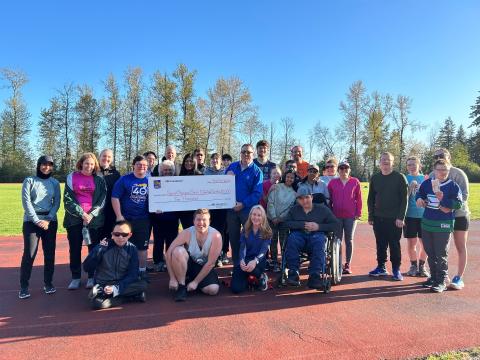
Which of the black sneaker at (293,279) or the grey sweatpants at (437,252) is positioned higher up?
the grey sweatpants at (437,252)

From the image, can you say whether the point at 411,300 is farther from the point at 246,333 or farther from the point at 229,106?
the point at 229,106

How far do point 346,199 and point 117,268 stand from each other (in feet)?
12.5

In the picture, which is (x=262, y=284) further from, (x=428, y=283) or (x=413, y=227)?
(x=413, y=227)

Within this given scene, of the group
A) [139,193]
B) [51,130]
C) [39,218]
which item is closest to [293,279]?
[139,193]

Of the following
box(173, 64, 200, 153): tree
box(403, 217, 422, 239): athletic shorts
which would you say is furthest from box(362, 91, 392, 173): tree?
box(403, 217, 422, 239): athletic shorts

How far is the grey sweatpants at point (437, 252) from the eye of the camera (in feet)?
17.2

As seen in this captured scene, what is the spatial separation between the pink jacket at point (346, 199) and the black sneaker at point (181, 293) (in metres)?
2.88

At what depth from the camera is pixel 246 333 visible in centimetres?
387

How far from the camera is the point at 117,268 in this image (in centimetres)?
493

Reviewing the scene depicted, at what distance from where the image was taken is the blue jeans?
5.14m

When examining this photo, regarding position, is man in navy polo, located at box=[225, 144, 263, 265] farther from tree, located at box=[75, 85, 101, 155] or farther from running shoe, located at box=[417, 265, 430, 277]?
tree, located at box=[75, 85, 101, 155]

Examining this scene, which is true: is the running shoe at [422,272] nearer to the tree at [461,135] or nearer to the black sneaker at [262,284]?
the black sneaker at [262,284]

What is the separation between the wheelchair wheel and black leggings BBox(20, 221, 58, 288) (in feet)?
13.3

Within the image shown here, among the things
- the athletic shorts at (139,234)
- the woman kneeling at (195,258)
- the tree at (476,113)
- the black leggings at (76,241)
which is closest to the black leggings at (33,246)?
the black leggings at (76,241)
